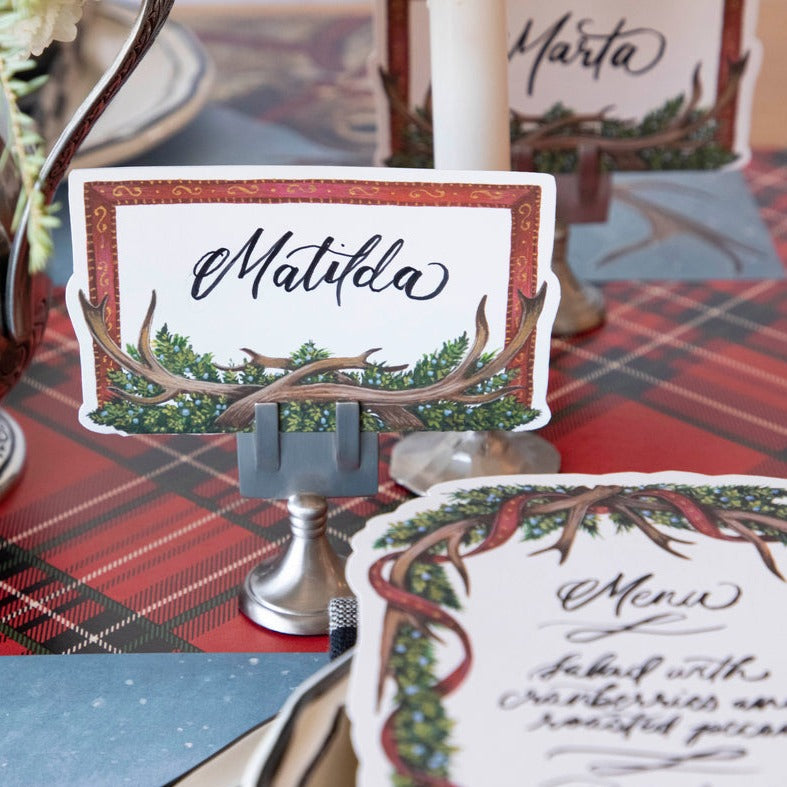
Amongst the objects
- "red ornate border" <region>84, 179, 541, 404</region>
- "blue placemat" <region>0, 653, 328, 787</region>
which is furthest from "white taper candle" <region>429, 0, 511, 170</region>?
"blue placemat" <region>0, 653, 328, 787</region>

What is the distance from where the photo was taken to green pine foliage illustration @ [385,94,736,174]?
0.83 m

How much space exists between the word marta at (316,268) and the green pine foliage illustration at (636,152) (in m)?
0.32

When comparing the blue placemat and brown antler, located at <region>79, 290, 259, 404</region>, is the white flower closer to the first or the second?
brown antler, located at <region>79, 290, 259, 404</region>

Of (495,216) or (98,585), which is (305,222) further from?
(98,585)

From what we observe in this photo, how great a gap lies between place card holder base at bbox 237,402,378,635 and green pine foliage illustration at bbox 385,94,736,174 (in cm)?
34

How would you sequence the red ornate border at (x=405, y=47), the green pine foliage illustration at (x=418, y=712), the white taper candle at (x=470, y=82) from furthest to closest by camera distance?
the red ornate border at (x=405, y=47) < the white taper candle at (x=470, y=82) < the green pine foliage illustration at (x=418, y=712)

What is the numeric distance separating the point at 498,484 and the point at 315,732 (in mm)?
138

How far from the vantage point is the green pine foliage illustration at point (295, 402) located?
Result: 1.74 feet

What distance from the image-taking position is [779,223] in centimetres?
100

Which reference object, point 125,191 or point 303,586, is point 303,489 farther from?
point 125,191

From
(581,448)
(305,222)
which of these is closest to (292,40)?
(581,448)

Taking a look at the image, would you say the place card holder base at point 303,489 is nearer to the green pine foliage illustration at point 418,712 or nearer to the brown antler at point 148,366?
the brown antler at point 148,366

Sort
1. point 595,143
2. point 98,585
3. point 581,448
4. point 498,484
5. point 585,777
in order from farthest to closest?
1. point 595,143
2. point 581,448
3. point 98,585
4. point 498,484
5. point 585,777

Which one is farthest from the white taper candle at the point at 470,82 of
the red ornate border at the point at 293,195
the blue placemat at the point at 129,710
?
the blue placemat at the point at 129,710
